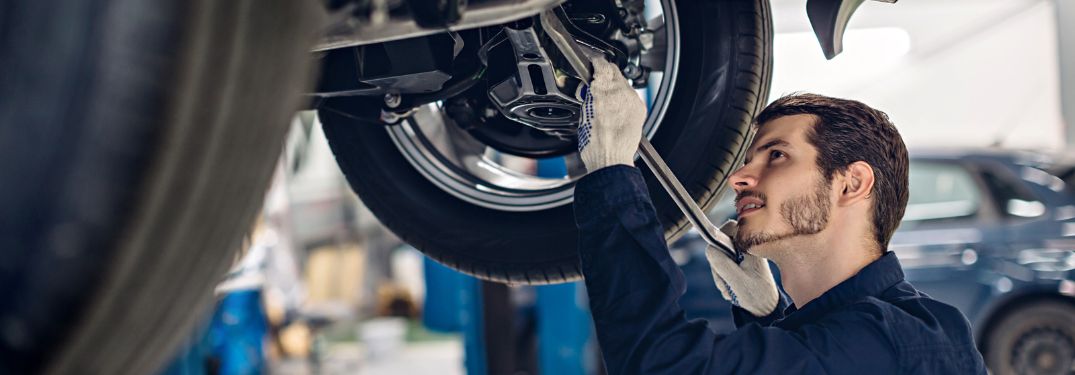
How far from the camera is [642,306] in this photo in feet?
→ 2.86

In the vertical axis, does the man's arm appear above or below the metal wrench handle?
below

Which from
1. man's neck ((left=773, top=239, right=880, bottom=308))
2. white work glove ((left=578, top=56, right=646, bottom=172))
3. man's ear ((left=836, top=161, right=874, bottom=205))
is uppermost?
white work glove ((left=578, top=56, right=646, bottom=172))

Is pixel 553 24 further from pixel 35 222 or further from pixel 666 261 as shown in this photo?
pixel 35 222

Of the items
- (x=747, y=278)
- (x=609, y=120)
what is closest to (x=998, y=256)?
(x=747, y=278)

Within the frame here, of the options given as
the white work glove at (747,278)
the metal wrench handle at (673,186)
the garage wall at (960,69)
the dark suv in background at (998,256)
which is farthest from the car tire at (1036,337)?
the metal wrench handle at (673,186)

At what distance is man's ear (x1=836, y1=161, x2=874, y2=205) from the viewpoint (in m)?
1.04

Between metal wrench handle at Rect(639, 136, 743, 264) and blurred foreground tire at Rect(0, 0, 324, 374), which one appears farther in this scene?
metal wrench handle at Rect(639, 136, 743, 264)

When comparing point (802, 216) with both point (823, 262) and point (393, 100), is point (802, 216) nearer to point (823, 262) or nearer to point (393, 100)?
point (823, 262)

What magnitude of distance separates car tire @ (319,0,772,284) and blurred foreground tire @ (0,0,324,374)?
659 mm

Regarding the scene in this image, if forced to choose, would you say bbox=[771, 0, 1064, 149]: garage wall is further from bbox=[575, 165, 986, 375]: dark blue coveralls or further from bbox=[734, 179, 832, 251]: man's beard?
bbox=[575, 165, 986, 375]: dark blue coveralls

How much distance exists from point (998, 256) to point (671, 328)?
2.72 m

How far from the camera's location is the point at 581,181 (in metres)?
0.92

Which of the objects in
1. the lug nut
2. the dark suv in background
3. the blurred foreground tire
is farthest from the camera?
the dark suv in background

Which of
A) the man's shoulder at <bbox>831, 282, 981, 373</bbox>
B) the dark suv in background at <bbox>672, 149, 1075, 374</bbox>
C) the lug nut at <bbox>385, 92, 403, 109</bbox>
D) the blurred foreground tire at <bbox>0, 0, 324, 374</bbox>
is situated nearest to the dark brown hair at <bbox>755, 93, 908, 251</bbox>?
the man's shoulder at <bbox>831, 282, 981, 373</bbox>
